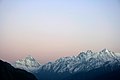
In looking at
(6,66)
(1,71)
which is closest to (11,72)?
(6,66)

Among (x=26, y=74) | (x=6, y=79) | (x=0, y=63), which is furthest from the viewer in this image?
(x=26, y=74)

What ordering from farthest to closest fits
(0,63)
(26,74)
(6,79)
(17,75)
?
(26,74) < (17,75) < (0,63) < (6,79)

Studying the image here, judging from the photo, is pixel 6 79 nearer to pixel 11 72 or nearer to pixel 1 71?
pixel 1 71

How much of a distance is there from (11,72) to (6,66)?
297 cm

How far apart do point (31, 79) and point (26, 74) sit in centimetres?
269

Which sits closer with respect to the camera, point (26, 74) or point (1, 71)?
point (1, 71)

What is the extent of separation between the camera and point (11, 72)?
101750 mm

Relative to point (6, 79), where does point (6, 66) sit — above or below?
above

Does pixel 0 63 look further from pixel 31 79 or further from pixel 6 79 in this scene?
pixel 31 79

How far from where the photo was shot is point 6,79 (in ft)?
294

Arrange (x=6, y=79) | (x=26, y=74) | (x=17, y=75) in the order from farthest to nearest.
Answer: (x=26, y=74), (x=17, y=75), (x=6, y=79)

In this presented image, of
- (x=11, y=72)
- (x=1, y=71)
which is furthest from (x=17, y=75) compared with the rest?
(x=1, y=71)

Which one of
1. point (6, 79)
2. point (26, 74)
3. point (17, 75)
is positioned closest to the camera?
point (6, 79)

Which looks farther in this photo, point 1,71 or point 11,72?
point 11,72
